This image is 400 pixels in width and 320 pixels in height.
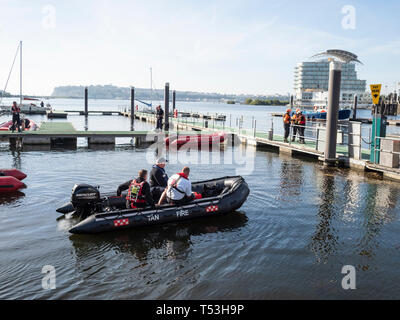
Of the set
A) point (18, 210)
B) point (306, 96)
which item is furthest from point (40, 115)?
point (306, 96)

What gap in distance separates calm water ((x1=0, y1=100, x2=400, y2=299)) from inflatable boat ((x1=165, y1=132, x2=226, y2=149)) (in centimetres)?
1207

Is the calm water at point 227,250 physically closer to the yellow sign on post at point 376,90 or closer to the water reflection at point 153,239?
the water reflection at point 153,239

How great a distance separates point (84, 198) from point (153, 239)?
2125 mm

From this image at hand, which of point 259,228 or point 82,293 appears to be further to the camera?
point 259,228

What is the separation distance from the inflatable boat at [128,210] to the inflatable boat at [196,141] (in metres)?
15.1

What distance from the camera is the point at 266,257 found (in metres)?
8.34

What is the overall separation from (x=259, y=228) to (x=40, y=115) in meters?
65.6

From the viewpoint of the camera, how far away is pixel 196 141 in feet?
88.2

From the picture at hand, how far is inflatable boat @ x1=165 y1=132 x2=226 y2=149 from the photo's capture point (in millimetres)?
26594

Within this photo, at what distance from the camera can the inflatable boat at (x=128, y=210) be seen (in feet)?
30.3

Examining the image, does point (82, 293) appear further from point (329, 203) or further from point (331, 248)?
point (329, 203)

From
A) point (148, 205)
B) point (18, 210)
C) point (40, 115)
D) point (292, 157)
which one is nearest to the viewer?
point (148, 205)

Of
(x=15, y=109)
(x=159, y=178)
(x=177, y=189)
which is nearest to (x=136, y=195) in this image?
(x=177, y=189)

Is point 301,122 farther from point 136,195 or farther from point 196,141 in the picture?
point 136,195
